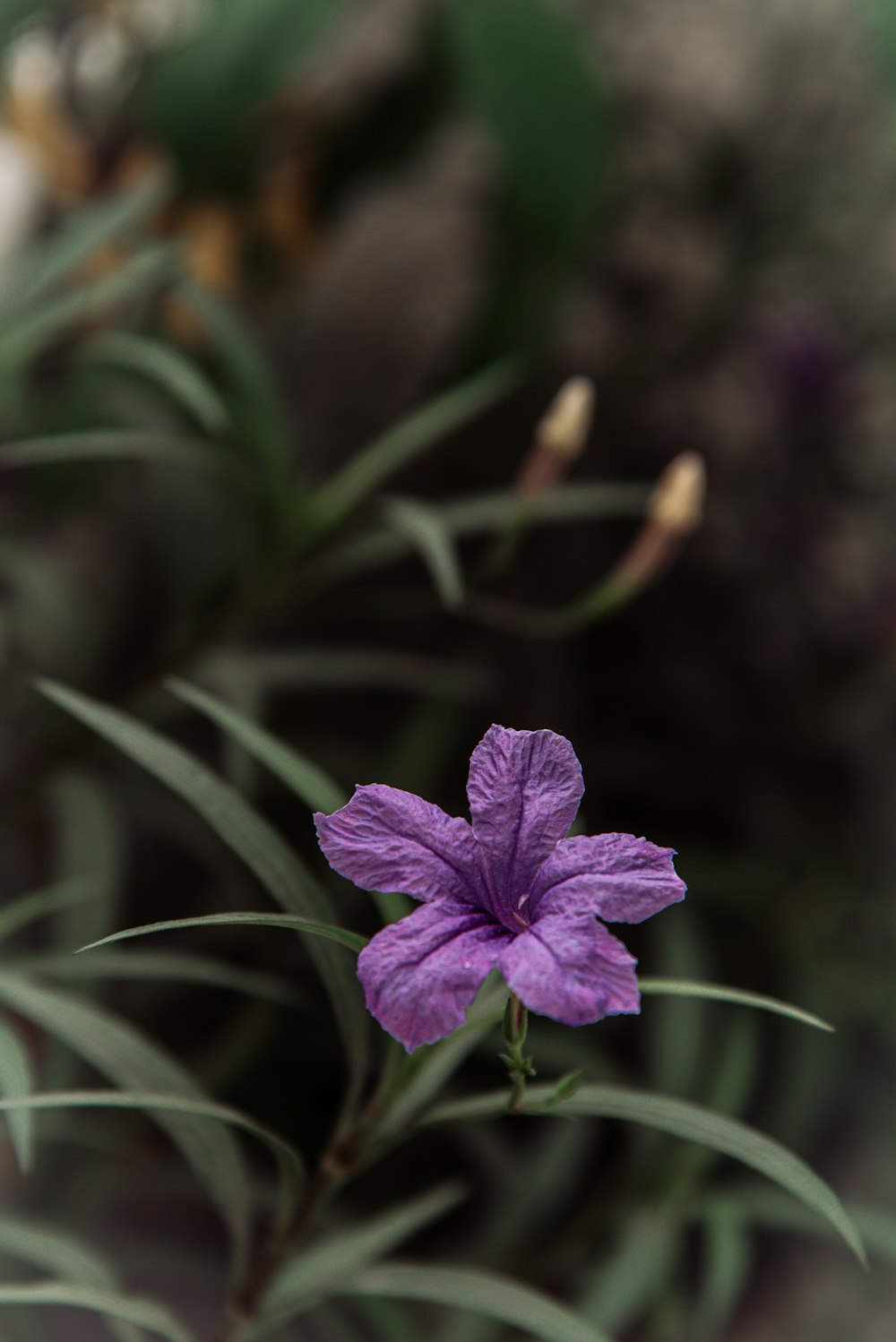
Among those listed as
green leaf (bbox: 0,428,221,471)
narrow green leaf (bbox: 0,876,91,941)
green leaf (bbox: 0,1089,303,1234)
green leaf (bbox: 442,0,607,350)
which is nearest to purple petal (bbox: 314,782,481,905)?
green leaf (bbox: 0,1089,303,1234)

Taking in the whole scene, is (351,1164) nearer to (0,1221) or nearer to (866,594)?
(0,1221)

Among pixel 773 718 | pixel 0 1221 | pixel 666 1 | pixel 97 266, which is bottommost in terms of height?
pixel 0 1221

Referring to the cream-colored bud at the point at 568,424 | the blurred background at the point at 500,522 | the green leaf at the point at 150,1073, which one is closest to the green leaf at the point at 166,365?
the blurred background at the point at 500,522

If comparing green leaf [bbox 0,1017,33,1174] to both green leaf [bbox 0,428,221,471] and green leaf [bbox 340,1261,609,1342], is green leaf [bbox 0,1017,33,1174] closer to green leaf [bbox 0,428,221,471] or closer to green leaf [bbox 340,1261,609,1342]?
green leaf [bbox 340,1261,609,1342]

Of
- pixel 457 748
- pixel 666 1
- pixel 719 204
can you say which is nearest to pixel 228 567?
pixel 457 748

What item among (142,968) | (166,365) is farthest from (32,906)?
(166,365)

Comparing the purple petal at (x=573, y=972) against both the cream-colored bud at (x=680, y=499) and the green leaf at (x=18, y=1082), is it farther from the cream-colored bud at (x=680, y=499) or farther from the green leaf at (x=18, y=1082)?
the cream-colored bud at (x=680, y=499)
